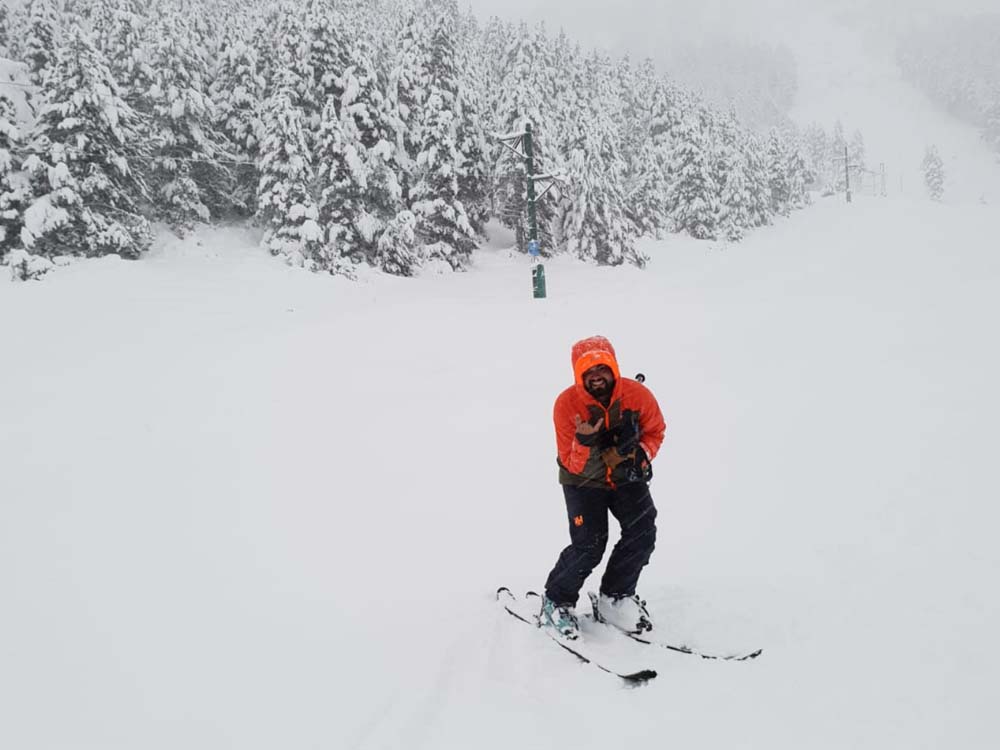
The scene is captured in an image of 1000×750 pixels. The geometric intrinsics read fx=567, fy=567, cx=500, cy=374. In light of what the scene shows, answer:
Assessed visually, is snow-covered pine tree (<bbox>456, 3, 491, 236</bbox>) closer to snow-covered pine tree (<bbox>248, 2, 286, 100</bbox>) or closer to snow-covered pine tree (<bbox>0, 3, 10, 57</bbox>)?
snow-covered pine tree (<bbox>248, 2, 286, 100</bbox>)

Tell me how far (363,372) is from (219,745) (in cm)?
722

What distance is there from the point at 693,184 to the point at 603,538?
38.4 m

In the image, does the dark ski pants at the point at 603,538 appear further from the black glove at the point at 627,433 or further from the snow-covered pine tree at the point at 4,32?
the snow-covered pine tree at the point at 4,32

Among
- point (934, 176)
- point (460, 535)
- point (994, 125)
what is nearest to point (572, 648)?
point (460, 535)

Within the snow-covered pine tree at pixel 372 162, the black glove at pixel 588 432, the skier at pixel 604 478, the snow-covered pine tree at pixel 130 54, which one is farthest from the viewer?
the snow-covered pine tree at pixel 372 162

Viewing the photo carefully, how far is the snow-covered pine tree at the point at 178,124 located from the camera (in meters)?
20.9

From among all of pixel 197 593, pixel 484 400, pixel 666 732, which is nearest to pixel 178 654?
pixel 197 593

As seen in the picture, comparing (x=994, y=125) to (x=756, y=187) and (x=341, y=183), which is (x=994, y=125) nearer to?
(x=756, y=187)

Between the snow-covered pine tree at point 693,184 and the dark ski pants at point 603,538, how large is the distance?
123 ft

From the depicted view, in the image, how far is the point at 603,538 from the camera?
3.53 m

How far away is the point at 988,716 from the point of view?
2604mm

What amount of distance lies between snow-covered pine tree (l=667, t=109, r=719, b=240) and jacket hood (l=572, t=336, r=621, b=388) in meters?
37.7

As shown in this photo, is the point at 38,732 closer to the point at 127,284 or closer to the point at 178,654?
the point at 178,654

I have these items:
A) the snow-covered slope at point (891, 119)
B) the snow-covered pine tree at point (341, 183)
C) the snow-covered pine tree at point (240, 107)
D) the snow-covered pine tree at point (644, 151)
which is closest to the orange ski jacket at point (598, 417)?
the snow-covered pine tree at point (341, 183)
